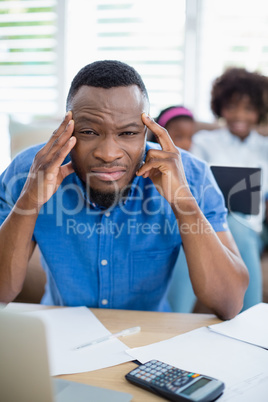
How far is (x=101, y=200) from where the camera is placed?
1079 mm

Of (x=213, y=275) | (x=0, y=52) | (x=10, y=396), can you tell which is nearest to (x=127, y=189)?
(x=213, y=275)

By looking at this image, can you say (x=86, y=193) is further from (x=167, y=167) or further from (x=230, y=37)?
(x=230, y=37)

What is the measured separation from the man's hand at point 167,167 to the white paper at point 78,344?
34 centimetres

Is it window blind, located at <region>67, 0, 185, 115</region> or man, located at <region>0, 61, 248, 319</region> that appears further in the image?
window blind, located at <region>67, 0, 185, 115</region>

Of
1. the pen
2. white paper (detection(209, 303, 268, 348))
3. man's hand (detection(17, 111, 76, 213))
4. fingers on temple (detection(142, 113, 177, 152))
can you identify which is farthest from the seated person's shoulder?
white paper (detection(209, 303, 268, 348))

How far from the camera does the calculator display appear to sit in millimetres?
649

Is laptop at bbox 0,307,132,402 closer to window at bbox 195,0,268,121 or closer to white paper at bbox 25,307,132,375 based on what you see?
white paper at bbox 25,307,132,375

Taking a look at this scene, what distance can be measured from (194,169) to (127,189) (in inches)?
8.1

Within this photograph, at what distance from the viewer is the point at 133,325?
934 millimetres

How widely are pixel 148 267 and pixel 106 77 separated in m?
0.49

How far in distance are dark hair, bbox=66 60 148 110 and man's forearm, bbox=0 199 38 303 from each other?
29cm

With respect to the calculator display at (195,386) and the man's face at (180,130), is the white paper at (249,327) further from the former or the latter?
the man's face at (180,130)

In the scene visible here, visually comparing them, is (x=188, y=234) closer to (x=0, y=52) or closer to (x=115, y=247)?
(x=115, y=247)

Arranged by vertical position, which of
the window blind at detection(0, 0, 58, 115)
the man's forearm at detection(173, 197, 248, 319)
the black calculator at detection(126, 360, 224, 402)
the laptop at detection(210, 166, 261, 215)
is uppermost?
the window blind at detection(0, 0, 58, 115)
